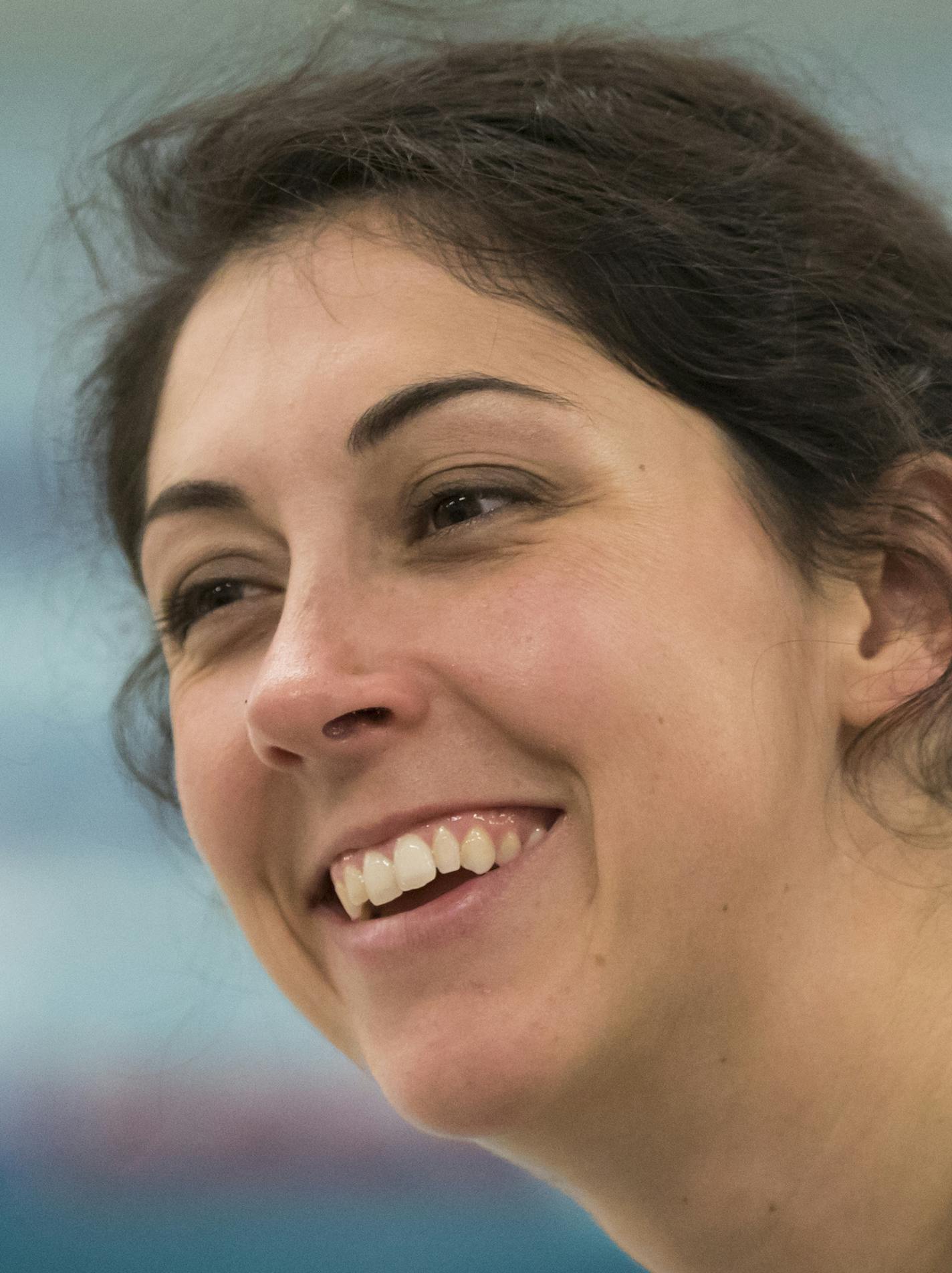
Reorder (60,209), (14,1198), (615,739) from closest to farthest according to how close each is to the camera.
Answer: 1. (615,739)
2. (60,209)
3. (14,1198)

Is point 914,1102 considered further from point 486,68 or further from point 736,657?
point 486,68

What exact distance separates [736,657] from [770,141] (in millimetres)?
418

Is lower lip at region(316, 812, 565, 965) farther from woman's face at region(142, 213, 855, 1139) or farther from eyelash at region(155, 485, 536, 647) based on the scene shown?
eyelash at region(155, 485, 536, 647)

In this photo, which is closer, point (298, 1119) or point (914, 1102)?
point (914, 1102)

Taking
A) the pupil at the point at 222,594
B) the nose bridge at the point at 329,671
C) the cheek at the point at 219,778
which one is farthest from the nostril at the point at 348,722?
the pupil at the point at 222,594

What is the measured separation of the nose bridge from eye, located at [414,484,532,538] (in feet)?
0.18

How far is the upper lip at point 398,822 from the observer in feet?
3.21

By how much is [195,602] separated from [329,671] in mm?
279

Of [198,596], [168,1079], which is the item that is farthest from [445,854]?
[168,1079]

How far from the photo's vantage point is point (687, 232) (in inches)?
41.3

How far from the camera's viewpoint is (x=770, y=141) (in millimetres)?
1124

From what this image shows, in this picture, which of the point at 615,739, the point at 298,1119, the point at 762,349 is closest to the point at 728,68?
the point at 762,349

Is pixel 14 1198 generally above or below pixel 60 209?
below

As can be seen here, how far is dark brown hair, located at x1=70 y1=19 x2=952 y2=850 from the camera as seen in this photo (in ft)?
3.38
